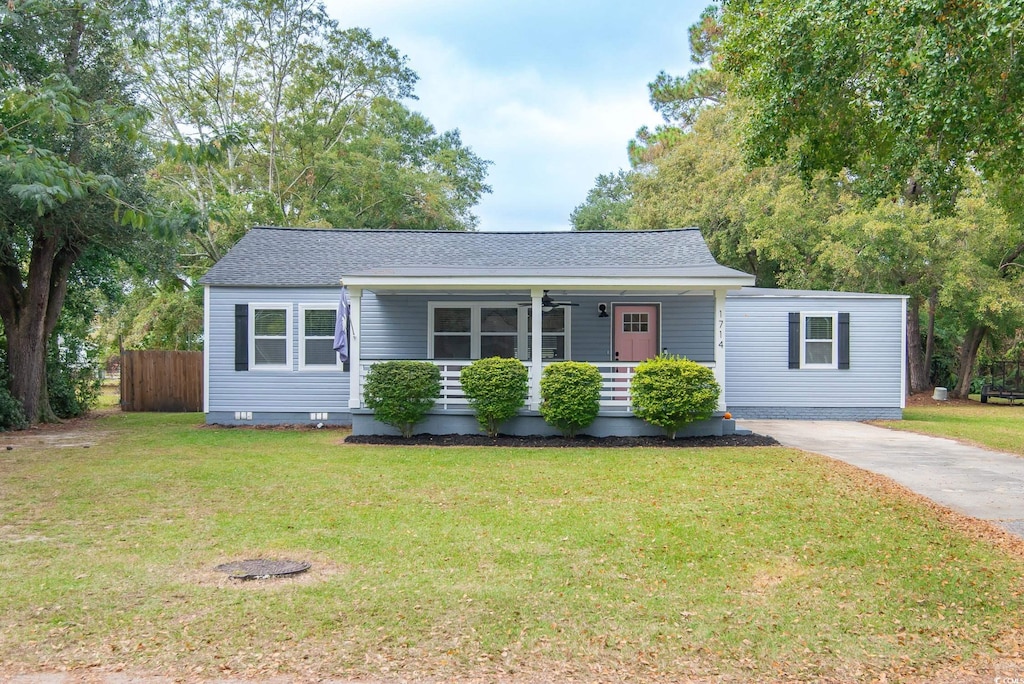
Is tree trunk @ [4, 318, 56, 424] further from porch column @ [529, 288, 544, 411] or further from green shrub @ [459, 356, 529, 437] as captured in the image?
porch column @ [529, 288, 544, 411]

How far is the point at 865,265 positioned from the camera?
21297mm

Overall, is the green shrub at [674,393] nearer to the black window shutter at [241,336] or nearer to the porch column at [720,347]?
the porch column at [720,347]

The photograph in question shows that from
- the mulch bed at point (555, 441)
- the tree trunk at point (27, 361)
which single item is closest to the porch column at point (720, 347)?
the mulch bed at point (555, 441)

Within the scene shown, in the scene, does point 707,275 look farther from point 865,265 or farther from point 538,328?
point 865,265

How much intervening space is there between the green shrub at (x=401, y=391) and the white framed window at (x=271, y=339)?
3151 mm

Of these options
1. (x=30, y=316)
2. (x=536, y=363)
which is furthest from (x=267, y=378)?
(x=536, y=363)

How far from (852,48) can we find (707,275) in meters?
4.61

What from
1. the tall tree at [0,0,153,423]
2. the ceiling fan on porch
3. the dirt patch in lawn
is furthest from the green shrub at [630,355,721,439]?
the dirt patch in lawn

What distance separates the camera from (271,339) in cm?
1477

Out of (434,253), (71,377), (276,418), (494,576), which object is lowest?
(494,576)

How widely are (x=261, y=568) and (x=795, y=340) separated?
42.8 ft

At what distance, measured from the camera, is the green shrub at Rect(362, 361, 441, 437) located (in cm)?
1210

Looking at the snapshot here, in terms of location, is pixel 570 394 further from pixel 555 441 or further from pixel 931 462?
pixel 931 462

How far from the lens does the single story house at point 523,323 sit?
1265 cm
